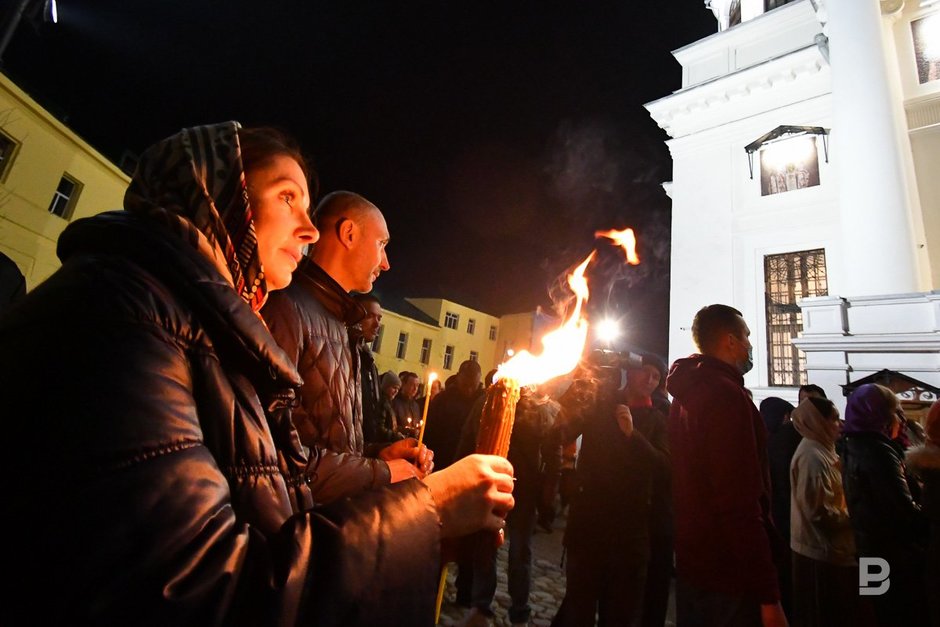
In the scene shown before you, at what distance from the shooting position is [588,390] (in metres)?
4.43

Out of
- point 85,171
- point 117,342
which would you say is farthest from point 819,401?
point 85,171

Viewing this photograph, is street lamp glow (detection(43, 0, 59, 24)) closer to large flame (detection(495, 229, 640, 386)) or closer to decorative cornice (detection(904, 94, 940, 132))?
large flame (detection(495, 229, 640, 386))

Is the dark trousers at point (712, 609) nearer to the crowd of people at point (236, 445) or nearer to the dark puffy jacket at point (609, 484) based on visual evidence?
the crowd of people at point (236, 445)

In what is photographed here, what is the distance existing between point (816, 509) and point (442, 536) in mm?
4436

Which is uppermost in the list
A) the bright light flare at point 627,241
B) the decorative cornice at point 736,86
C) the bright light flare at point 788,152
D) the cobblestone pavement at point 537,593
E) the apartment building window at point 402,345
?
the decorative cornice at point 736,86

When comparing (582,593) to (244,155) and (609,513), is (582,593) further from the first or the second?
(244,155)

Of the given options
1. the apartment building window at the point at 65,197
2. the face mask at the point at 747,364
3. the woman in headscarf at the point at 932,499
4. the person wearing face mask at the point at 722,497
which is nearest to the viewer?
the person wearing face mask at the point at 722,497

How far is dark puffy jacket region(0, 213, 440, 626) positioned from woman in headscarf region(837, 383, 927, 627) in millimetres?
4778

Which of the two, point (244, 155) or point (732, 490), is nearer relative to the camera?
point (244, 155)

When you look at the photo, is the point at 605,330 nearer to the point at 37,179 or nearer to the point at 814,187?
the point at 814,187

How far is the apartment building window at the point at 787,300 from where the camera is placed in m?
14.7

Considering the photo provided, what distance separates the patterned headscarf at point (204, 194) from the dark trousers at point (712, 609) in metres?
3.33

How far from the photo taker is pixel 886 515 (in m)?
3.86

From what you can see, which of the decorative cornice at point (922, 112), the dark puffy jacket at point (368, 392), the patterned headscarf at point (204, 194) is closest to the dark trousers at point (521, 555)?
the dark puffy jacket at point (368, 392)
